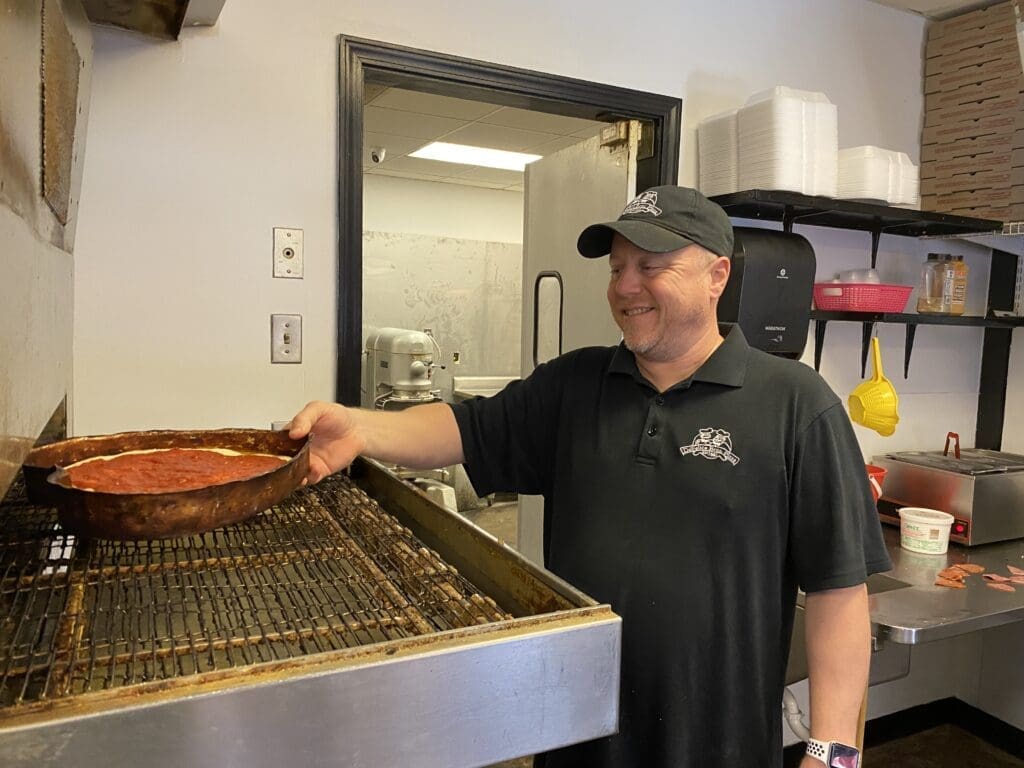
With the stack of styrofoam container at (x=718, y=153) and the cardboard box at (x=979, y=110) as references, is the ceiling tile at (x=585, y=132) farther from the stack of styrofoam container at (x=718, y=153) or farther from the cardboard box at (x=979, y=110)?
the stack of styrofoam container at (x=718, y=153)

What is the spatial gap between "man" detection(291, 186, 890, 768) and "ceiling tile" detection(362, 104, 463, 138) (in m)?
3.14

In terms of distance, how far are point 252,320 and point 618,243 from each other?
100 centimetres

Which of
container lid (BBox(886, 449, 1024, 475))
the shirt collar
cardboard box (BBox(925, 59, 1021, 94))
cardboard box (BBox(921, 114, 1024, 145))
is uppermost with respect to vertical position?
cardboard box (BBox(925, 59, 1021, 94))

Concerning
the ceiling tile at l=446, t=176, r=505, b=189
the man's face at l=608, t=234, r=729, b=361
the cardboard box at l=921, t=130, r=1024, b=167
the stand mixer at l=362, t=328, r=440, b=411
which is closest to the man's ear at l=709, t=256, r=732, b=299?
the man's face at l=608, t=234, r=729, b=361

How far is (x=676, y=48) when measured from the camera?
2.46 meters

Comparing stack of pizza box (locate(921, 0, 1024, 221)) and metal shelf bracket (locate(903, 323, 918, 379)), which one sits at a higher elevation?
stack of pizza box (locate(921, 0, 1024, 221))

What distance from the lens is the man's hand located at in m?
1.36

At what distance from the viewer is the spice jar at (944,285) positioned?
2818 millimetres

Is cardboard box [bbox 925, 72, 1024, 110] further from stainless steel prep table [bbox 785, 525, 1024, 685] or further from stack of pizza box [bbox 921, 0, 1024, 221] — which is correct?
stainless steel prep table [bbox 785, 525, 1024, 685]

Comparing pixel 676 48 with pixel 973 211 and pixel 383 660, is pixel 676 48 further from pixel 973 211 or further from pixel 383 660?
pixel 383 660

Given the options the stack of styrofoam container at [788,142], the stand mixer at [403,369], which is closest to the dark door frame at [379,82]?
the stack of styrofoam container at [788,142]

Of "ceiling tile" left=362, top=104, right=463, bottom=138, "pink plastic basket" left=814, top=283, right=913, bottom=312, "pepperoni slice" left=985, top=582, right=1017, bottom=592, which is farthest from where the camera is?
"ceiling tile" left=362, top=104, right=463, bottom=138

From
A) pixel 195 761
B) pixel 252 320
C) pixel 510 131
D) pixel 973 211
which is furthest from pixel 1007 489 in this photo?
pixel 510 131

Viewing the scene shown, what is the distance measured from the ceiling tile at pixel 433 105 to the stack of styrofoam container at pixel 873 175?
199 cm
